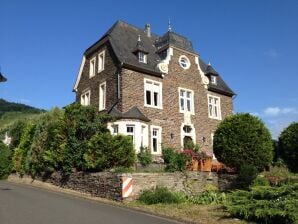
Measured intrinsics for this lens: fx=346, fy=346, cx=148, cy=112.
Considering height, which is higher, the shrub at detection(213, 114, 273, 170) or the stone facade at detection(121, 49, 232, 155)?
the stone facade at detection(121, 49, 232, 155)

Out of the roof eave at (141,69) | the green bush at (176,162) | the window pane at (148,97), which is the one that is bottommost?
the green bush at (176,162)

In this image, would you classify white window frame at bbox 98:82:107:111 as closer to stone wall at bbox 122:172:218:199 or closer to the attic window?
the attic window

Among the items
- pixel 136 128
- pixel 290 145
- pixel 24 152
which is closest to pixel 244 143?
pixel 290 145

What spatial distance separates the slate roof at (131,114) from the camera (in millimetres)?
22094

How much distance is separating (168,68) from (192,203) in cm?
1432

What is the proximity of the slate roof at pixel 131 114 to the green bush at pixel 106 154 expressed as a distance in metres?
4.79

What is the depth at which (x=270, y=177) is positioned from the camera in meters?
17.1

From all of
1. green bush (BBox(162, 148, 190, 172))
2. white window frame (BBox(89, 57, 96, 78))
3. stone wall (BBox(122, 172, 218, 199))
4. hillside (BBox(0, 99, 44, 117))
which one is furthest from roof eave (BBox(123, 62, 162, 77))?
hillside (BBox(0, 99, 44, 117))

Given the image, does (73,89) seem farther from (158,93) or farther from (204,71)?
(204,71)

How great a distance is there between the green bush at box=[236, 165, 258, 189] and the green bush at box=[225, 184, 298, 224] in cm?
645

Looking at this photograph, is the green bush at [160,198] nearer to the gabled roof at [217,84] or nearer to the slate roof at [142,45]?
the slate roof at [142,45]

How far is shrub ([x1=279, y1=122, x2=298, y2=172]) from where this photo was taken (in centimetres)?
2153

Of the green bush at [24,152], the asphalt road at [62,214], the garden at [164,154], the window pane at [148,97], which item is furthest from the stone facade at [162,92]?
the asphalt road at [62,214]

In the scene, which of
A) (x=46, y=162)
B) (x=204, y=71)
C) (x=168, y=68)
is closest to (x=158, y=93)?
(x=168, y=68)
